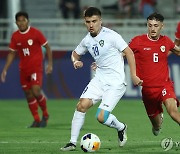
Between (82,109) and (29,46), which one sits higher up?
(29,46)

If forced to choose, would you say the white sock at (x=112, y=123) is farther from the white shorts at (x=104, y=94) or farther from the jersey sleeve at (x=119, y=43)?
the jersey sleeve at (x=119, y=43)

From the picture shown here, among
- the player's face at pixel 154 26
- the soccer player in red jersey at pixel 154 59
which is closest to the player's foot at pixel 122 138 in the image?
the soccer player in red jersey at pixel 154 59

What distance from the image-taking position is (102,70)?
12.5m

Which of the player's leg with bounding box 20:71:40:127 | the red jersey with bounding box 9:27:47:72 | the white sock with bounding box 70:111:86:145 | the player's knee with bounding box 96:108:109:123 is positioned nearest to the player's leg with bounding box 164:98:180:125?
the player's knee with bounding box 96:108:109:123

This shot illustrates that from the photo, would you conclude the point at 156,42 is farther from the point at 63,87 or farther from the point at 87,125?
the point at 63,87

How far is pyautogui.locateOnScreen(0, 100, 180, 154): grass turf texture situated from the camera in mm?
12484

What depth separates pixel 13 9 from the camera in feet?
84.4

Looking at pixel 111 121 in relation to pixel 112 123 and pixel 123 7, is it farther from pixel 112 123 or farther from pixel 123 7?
pixel 123 7

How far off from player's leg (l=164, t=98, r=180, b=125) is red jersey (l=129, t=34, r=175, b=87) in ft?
1.38

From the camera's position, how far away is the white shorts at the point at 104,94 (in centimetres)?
1230

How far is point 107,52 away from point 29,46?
16.0 ft

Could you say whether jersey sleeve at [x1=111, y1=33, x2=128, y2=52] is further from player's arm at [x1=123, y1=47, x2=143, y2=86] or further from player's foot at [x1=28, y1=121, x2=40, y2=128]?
player's foot at [x1=28, y1=121, x2=40, y2=128]

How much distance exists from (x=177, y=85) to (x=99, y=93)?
11.2 m

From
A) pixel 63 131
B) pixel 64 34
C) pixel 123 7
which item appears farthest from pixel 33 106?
pixel 123 7
